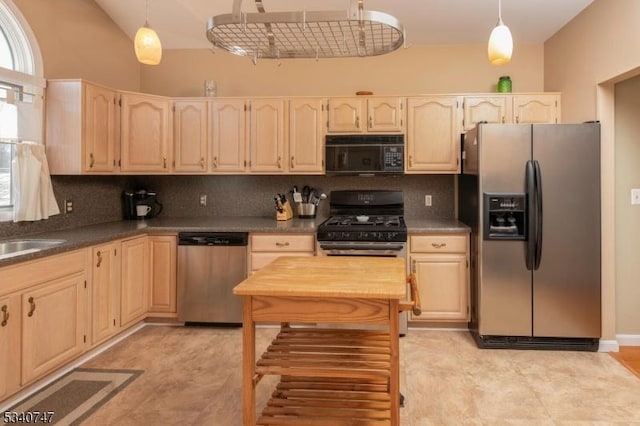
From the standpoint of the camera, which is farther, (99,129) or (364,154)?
(364,154)

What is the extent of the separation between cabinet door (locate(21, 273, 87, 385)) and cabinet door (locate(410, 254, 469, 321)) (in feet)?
8.21

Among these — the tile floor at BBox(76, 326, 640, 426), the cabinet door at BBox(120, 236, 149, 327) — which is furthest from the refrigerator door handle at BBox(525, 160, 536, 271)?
the cabinet door at BBox(120, 236, 149, 327)

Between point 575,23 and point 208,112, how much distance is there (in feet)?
10.7

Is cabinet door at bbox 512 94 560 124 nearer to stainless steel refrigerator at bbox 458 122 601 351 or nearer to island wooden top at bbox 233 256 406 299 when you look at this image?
stainless steel refrigerator at bbox 458 122 601 351

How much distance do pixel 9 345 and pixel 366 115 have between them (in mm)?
3131

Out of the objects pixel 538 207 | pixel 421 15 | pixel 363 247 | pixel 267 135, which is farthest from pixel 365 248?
pixel 421 15

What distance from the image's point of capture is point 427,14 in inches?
150

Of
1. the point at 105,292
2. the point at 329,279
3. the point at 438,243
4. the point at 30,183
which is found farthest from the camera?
the point at 438,243

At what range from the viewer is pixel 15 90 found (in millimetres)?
3064

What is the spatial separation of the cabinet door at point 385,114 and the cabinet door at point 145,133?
1.90 metres

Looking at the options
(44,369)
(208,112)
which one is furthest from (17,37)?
(44,369)

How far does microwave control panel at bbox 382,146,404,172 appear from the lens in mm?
3963

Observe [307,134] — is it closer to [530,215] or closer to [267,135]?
[267,135]

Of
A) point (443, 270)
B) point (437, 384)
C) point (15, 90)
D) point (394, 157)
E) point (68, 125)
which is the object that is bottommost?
point (437, 384)
